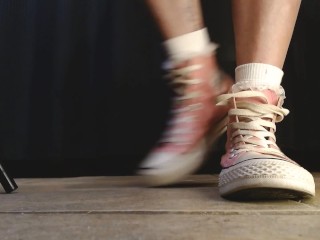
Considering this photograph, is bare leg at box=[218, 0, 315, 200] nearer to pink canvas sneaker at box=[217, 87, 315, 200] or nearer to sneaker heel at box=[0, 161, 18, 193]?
pink canvas sneaker at box=[217, 87, 315, 200]

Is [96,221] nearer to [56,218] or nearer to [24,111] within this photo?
[56,218]

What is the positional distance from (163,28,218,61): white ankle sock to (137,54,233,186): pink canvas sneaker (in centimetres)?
1

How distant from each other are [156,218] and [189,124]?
35 cm

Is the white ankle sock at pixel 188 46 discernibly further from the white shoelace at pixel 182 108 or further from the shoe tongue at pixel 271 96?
the shoe tongue at pixel 271 96

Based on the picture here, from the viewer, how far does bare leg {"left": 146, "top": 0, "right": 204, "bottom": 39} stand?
860mm

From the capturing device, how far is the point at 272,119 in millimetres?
729

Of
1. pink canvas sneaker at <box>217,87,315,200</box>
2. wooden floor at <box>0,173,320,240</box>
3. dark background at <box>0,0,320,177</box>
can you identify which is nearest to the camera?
wooden floor at <box>0,173,320,240</box>

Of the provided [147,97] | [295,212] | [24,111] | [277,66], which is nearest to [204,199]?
[295,212]

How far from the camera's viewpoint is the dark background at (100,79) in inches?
51.1

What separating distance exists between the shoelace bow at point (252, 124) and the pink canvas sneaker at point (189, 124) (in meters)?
0.10

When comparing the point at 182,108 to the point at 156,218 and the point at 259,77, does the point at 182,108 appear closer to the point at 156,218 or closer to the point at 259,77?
the point at 259,77

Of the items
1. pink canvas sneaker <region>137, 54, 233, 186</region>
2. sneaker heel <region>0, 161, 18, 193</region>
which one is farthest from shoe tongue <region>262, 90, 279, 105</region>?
sneaker heel <region>0, 161, 18, 193</region>

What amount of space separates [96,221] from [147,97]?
0.84 meters

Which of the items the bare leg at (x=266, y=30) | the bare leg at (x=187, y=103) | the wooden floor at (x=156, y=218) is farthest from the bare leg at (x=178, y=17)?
the wooden floor at (x=156, y=218)
